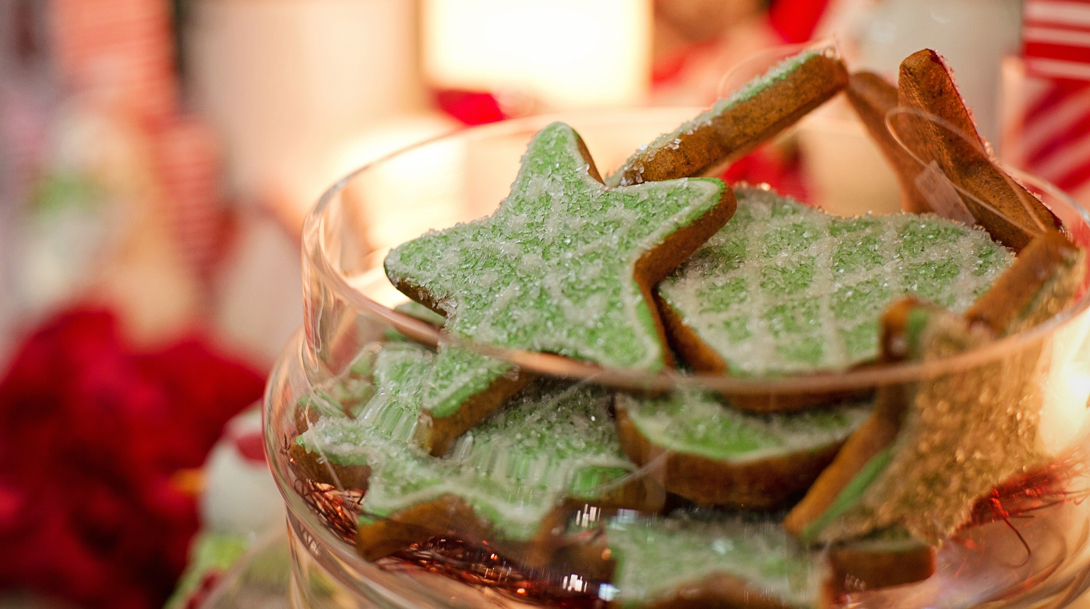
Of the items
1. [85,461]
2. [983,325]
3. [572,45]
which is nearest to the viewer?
[983,325]

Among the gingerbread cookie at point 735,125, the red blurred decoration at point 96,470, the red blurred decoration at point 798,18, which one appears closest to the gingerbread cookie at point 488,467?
the gingerbread cookie at point 735,125

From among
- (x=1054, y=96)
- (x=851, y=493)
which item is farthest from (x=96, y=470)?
(x=1054, y=96)

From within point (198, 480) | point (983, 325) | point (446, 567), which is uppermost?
point (983, 325)

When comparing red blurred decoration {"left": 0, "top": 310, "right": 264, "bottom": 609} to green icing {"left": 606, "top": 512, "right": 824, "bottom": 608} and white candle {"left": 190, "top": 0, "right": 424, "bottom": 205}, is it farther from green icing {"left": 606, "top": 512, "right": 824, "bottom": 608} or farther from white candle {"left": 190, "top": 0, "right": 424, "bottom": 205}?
white candle {"left": 190, "top": 0, "right": 424, "bottom": 205}

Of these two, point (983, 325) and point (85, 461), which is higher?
point (983, 325)

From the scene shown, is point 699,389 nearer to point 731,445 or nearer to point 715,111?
point 731,445

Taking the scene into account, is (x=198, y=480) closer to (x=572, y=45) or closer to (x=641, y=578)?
(x=641, y=578)

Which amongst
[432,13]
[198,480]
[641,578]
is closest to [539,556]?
[641,578]
